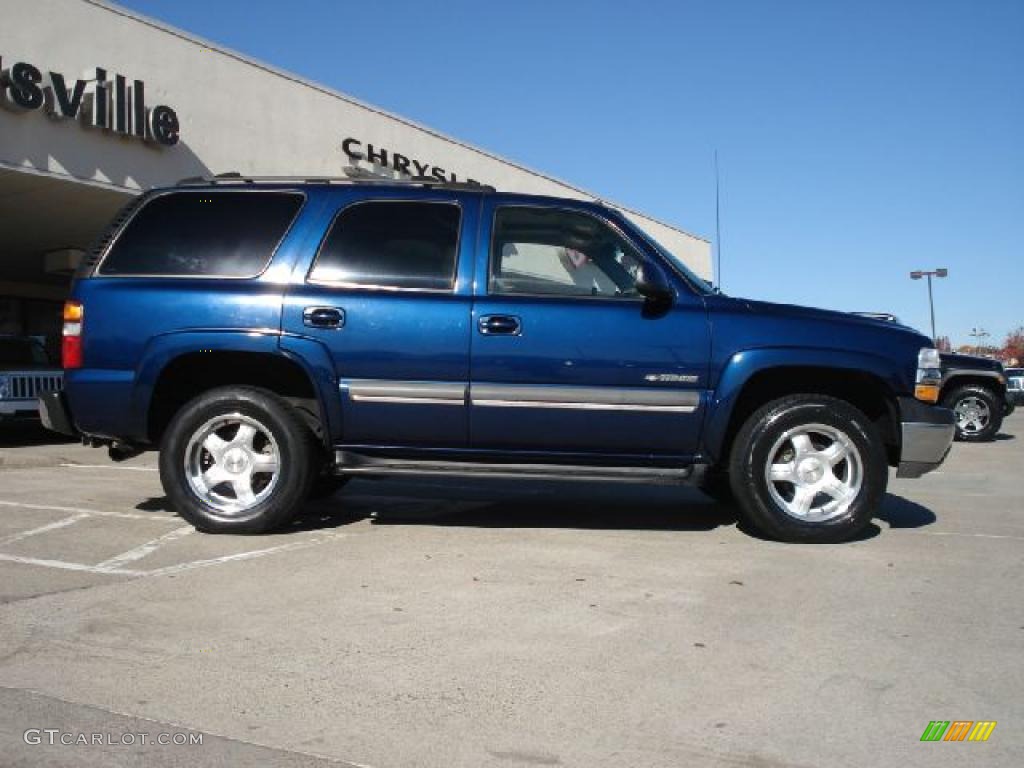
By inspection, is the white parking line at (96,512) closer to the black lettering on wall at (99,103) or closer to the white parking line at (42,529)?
the white parking line at (42,529)

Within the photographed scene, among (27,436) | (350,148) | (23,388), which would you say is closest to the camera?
(23,388)

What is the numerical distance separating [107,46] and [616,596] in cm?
1259

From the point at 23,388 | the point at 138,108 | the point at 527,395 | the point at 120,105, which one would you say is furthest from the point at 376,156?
the point at 527,395

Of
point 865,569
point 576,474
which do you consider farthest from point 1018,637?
point 576,474

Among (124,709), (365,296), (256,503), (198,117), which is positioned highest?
(198,117)

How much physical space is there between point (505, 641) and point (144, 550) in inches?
94.6

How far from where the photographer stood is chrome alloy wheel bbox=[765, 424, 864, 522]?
5145 millimetres

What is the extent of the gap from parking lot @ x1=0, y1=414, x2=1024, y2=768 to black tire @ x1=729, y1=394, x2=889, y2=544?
0.13m

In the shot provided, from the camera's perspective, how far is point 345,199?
17.7 feet

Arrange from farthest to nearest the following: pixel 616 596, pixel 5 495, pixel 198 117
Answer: pixel 198 117 < pixel 5 495 < pixel 616 596

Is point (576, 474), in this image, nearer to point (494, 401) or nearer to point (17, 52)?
point (494, 401)

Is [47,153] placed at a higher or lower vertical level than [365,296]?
higher

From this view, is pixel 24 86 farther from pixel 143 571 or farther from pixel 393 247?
pixel 143 571

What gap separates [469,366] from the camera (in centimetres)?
506
